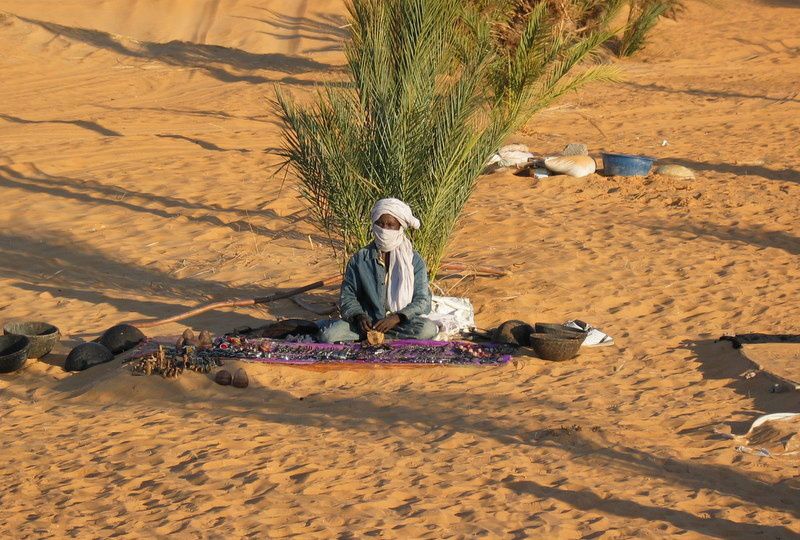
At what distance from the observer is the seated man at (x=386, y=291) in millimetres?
7039

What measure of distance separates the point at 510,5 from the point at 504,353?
26.1 ft

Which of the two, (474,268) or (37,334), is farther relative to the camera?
(474,268)

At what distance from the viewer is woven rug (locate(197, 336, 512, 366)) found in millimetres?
6777

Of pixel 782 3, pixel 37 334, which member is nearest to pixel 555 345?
pixel 37 334

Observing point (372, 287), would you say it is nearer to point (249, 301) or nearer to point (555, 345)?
point (555, 345)

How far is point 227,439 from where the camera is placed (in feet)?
18.5

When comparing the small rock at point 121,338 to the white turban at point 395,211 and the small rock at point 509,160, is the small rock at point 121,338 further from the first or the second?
the small rock at point 509,160

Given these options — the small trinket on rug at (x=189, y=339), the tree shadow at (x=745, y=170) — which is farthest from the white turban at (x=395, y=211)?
the tree shadow at (x=745, y=170)

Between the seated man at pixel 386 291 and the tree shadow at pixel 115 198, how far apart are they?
3.11m

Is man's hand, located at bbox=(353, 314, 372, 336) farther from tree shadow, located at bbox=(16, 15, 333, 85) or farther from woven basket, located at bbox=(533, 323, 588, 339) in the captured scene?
tree shadow, located at bbox=(16, 15, 333, 85)

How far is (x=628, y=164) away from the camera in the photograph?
38.0 ft

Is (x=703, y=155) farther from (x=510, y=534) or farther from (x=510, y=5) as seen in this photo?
(x=510, y=534)

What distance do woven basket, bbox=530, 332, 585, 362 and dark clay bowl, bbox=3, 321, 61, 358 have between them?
3241 mm

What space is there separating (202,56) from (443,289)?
13.0 meters
